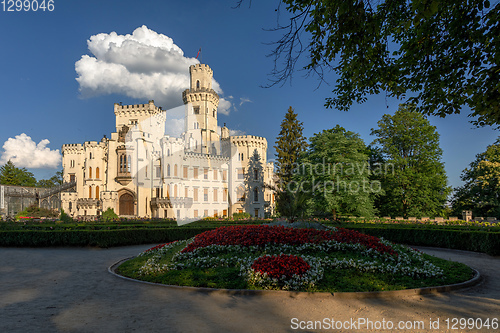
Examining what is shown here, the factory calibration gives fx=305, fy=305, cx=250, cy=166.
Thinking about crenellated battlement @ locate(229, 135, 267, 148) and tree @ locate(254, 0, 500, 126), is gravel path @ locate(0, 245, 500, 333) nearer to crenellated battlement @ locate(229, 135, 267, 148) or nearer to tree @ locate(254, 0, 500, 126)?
tree @ locate(254, 0, 500, 126)

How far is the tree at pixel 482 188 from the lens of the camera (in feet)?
122

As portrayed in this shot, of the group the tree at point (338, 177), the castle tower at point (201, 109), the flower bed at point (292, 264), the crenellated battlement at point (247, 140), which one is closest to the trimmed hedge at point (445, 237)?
the flower bed at point (292, 264)

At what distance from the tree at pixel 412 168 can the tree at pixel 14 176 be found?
8503 centimetres

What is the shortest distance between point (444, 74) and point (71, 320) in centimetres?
1066

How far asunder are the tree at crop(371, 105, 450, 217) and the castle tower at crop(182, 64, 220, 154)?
114 ft

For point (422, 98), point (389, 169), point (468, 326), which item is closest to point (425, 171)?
point (389, 169)

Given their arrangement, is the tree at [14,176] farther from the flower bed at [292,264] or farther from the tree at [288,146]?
the flower bed at [292,264]

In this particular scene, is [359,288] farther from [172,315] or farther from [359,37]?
[359,37]

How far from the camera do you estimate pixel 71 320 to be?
21.3ft

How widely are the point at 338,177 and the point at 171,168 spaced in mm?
28087

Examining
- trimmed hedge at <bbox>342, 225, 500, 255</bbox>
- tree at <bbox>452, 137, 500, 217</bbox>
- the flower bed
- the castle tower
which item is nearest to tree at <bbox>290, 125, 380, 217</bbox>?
trimmed hedge at <bbox>342, 225, 500, 255</bbox>

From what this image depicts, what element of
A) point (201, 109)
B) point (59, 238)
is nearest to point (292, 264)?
point (59, 238)

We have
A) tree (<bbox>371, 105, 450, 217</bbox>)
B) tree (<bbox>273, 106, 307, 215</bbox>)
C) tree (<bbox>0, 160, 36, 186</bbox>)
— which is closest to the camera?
tree (<bbox>371, 105, 450, 217</bbox>)

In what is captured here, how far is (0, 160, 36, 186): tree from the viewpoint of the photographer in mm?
75900
